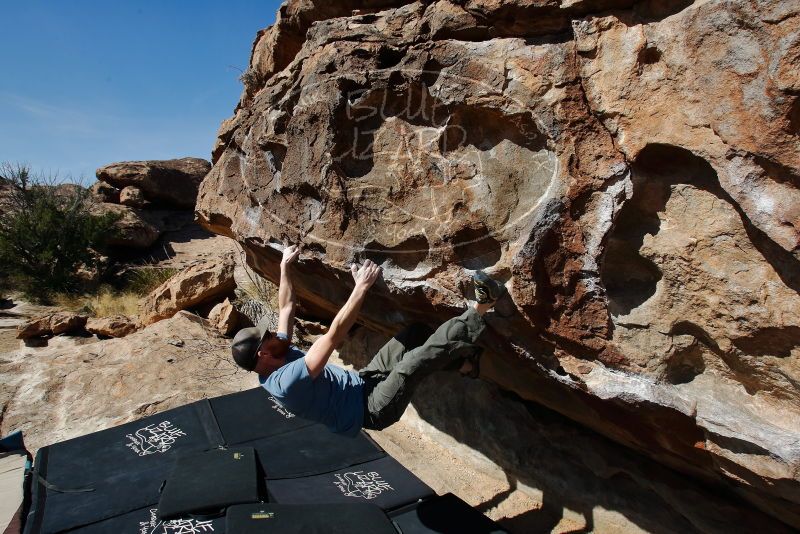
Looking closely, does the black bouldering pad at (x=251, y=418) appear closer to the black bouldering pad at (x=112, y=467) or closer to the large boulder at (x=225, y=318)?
the black bouldering pad at (x=112, y=467)

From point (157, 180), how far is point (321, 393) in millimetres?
11625

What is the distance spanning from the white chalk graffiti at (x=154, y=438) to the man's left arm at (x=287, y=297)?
4.23 feet

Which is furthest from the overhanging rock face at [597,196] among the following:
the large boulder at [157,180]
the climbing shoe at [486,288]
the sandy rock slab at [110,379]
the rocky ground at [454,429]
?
the large boulder at [157,180]

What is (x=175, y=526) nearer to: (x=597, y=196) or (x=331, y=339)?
(x=331, y=339)

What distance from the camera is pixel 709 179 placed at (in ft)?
6.86

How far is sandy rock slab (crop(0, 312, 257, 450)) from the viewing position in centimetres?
454

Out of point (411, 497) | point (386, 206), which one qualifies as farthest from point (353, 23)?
point (411, 497)

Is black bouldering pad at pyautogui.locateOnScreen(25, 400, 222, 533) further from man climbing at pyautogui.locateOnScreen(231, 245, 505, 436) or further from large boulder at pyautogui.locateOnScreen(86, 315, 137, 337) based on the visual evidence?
large boulder at pyautogui.locateOnScreen(86, 315, 137, 337)

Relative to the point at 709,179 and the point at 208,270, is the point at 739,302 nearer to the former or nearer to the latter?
the point at 709,179

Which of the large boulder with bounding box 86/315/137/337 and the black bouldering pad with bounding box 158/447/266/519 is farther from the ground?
the large boulder with bounding box 86/315/137/337

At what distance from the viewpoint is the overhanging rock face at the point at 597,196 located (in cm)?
194

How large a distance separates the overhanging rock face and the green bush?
7.85 metres

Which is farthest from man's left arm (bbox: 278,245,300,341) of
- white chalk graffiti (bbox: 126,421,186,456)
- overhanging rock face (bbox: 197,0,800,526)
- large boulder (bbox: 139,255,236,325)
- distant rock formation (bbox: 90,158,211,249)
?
distant rock formation (bbox: 90,158,211,249)

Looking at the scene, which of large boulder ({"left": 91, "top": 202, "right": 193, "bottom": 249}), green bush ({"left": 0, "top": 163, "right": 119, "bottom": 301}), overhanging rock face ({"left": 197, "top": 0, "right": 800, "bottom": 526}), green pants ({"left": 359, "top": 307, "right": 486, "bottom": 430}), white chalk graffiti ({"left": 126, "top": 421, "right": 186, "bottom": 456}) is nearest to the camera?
overhanging rock face ({"left": 197, "top": 0, "right": 800, "bottom": 526})
